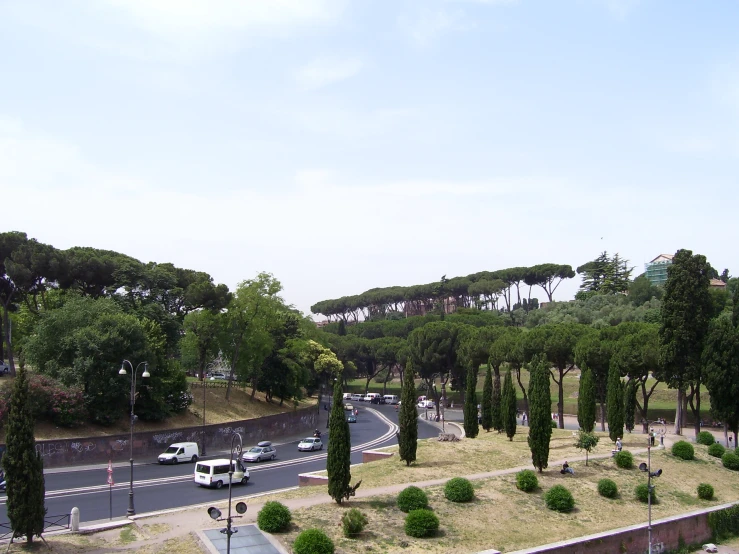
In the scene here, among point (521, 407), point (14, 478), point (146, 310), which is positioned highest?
point (146, 310)

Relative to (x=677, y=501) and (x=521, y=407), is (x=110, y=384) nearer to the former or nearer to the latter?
(x=677, y=501)

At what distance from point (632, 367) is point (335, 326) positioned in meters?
98.5

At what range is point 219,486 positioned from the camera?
3419 centimetres

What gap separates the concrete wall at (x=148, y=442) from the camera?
133 ft

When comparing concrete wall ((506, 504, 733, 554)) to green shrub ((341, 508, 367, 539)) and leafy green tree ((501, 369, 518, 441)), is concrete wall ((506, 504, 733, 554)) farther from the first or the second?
leafy green tree ((501, 369, 518, 441))

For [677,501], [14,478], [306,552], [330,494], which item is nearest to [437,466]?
[330,494]

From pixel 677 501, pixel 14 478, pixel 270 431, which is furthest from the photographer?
pixel 270 431

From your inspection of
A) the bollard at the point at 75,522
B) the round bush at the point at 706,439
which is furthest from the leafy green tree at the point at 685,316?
the bollard at the point at 75,522

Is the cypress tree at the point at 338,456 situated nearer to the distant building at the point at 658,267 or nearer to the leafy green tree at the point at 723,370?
the leafy green tree at the point at 723,370

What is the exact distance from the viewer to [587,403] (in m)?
43.5

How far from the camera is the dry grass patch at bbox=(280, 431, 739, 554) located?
25.0m

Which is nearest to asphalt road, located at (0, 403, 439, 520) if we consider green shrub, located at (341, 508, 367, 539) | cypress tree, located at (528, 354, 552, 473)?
green shrub, located at (341, 508, 367, 539)

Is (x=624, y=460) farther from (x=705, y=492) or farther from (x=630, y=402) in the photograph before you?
(x=630, y=402)

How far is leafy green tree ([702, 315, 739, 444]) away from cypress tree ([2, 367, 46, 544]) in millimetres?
40402
